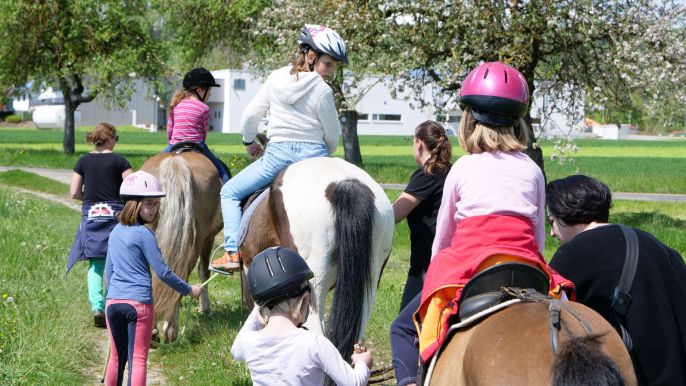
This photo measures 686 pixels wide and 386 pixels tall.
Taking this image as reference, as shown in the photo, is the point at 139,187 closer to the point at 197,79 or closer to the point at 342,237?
the point at 342,237

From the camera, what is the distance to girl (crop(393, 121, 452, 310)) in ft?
19.9

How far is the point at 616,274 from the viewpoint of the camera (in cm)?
397

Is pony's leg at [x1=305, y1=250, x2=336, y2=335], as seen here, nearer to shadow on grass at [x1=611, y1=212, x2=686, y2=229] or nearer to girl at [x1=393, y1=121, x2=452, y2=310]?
girl at [x1=393, y1=121, x2=452, y2=310]

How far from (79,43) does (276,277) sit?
3450cm

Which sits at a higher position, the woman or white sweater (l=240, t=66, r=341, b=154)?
white sweater (l=240, t=66, r=341, b=154)

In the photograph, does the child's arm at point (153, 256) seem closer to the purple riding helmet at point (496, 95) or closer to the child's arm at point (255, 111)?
the child's arm at point (255, 111)

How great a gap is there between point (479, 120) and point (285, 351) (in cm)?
132

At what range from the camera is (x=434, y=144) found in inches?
239

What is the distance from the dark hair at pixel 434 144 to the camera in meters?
6.06

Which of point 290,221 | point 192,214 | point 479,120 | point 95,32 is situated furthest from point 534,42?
point 95,32

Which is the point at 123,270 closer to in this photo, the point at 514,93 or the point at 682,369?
the point at 514,93

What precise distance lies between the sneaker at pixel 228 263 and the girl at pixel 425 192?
1487 mm

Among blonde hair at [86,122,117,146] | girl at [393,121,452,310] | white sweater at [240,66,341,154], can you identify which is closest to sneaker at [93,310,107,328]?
blonde hair at [86,122,117,146]

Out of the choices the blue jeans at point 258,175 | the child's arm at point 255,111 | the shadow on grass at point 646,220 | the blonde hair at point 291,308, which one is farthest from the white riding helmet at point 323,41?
the shadow on grass at point 646,220
